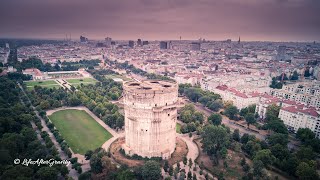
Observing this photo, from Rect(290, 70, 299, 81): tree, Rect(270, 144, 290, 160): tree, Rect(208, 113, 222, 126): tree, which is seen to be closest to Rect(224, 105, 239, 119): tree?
Rect(208, 113, 222, 126): tree

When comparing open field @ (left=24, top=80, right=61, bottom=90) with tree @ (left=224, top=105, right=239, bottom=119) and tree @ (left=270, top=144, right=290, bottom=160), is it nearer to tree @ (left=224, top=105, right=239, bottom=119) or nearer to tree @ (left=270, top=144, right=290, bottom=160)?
tree @ (left=224, top=105, right=239, bottom=119)

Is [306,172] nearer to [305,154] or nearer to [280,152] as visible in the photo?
[305,154]

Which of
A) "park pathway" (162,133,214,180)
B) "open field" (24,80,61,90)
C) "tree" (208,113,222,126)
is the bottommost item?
"park pathway" (162,133,214,180)

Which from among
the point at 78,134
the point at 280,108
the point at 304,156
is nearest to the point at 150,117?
the point at 78,134

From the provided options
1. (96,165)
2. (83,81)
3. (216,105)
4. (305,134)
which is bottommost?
(96,165)

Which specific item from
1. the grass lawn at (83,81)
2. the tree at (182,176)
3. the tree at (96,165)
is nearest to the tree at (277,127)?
the tree at (182,176)

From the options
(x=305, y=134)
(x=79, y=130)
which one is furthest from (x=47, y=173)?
(x=305, y=134)
